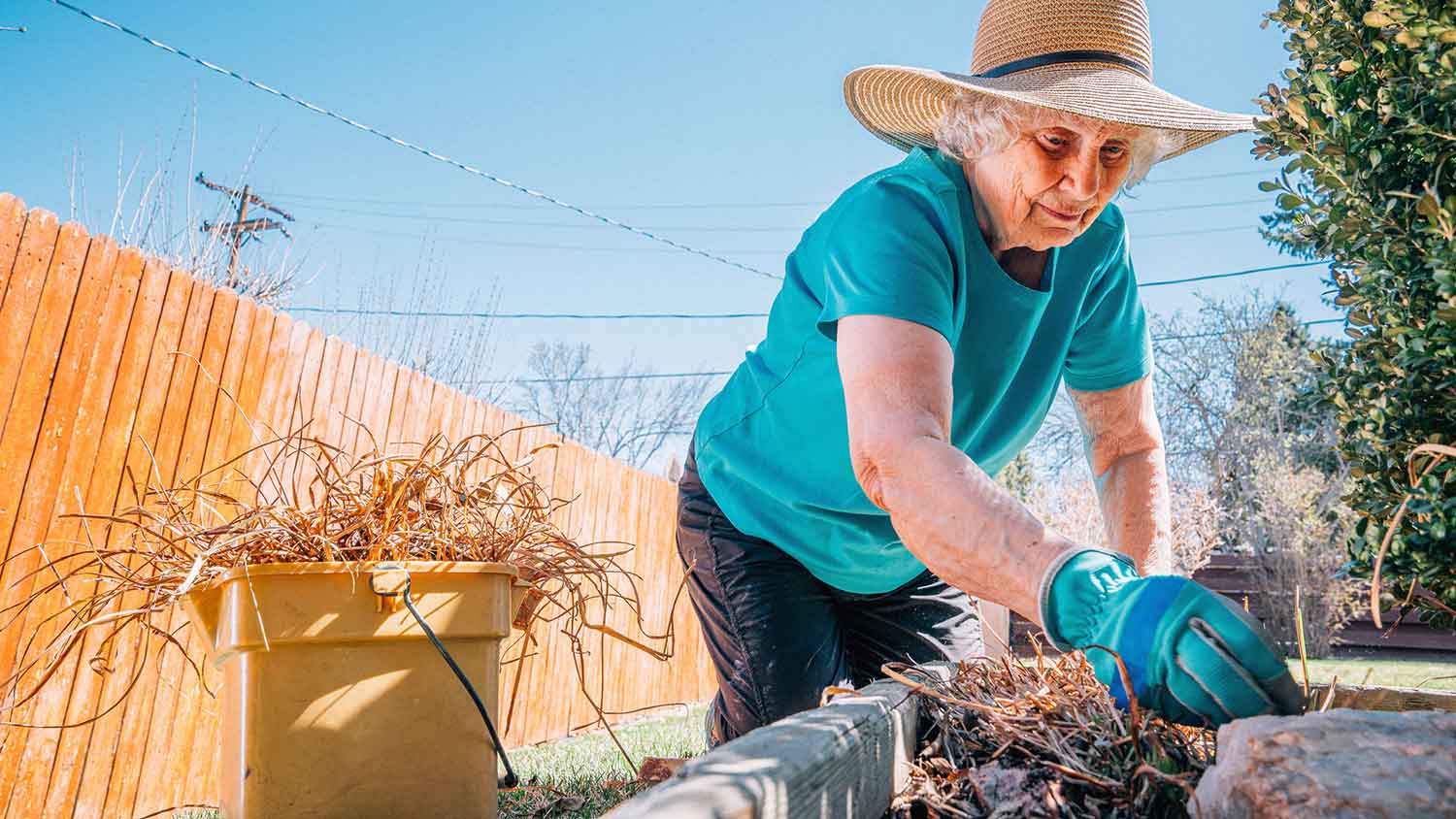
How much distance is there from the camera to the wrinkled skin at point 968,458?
3.84 ft

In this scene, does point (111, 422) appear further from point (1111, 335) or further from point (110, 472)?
point (1111, 335)

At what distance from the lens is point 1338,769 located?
2.40ft

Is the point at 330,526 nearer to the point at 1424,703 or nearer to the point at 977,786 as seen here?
the point at 977,786

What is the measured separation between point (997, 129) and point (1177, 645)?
3.75ft

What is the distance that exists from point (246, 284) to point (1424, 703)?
7080 mm

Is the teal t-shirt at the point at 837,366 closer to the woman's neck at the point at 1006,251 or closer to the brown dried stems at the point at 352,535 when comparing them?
the woman's neck at the point at 1006,251

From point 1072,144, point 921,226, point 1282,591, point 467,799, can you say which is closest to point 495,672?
point 467,799

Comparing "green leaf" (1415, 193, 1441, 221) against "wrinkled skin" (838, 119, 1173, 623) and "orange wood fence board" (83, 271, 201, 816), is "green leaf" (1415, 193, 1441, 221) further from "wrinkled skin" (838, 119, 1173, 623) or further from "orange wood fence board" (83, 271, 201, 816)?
"orange wood fence board" (83, 271, 201, 816)

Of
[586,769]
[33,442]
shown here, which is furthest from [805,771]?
[33,442]

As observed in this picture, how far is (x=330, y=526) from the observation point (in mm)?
1297

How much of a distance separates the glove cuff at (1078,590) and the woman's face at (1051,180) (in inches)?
34.8

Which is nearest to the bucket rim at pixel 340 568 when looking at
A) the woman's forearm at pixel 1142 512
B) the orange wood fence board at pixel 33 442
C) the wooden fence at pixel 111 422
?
the woman's forearm at pixel 1142 512

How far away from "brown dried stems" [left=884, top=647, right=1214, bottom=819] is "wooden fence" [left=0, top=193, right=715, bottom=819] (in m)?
2.15

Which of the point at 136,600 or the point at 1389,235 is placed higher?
the point at 1389,235
